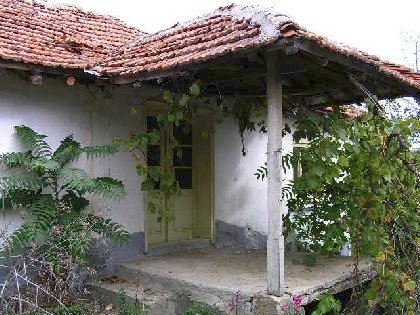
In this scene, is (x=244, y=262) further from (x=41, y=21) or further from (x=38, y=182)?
(x=41, y=21)

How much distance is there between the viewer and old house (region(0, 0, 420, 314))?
5.07m

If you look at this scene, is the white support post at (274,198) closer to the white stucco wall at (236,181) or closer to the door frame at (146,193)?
the door frame at (146,193)

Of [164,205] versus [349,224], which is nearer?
[349,224]

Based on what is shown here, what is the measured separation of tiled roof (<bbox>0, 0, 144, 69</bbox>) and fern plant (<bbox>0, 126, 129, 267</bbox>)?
0.91 meters

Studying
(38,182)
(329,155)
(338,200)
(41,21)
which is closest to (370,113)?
(329,155)

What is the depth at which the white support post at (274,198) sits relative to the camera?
501 centimetres

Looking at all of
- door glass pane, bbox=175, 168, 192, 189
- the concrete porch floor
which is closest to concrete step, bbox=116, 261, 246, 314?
the concrete porch floor

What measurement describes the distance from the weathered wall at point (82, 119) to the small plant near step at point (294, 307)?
264 cm

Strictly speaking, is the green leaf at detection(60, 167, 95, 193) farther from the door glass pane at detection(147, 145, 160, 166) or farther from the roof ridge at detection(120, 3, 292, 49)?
the roof ridge at detection(120, 3, 292, 49)

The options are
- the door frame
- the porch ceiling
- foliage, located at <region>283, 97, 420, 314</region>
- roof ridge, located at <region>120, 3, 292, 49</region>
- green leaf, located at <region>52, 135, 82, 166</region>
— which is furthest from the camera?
the door frame

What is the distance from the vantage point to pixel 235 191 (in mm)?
8180

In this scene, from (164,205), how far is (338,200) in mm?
2588

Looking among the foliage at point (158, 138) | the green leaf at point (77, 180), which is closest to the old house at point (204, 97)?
the foliage at point (158, 138)

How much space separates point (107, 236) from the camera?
223 inches
